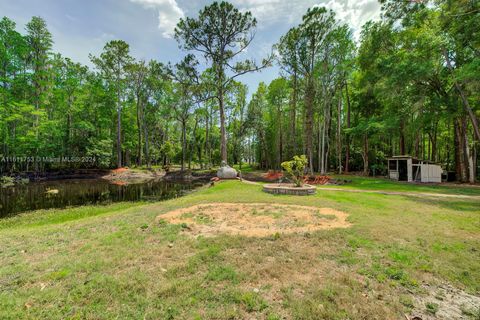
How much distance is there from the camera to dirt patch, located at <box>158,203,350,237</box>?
17.6 feet

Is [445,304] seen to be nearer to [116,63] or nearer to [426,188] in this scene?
[426,188]

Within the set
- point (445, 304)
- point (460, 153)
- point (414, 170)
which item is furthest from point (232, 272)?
point (460, 153)

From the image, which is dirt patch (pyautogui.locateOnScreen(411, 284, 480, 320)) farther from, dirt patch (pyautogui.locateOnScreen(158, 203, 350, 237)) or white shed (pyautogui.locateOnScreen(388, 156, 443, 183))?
white shed (pyautogui.locateOnScreen(388, 156, 443, 183))

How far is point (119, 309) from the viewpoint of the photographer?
259 cm

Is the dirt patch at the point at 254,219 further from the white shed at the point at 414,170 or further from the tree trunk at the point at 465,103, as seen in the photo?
the white shed at the point at 414,170

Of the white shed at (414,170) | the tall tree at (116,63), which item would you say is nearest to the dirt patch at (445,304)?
the white shed at (414,170)

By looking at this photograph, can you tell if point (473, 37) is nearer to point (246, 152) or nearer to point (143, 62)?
point (143, 62)

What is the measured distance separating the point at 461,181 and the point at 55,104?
4564cm

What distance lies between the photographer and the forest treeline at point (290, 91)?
14.3 meters

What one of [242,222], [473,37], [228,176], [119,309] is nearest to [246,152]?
[228,176]

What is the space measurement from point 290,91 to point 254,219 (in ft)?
91.9

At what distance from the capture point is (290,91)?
30.8m

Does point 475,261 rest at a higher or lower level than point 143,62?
lower

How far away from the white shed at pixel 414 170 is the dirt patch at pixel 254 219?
15.0 meters
